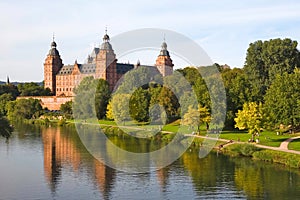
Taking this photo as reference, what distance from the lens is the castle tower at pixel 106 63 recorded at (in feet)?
426

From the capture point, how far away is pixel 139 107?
72812 millimetres

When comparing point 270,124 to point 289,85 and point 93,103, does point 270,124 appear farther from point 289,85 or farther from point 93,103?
point 93,103

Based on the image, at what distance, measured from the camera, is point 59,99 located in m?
124

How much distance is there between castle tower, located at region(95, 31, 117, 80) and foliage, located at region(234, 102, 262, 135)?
82978mm

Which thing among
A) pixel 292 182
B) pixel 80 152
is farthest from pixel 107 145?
pixel 292 182

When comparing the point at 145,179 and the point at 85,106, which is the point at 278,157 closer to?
the point at 145,179

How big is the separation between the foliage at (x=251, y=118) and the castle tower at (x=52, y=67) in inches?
4218

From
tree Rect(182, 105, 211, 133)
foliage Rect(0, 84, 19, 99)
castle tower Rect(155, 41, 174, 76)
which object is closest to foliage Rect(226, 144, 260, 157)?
tree Rect(182, 105, 211, 133)

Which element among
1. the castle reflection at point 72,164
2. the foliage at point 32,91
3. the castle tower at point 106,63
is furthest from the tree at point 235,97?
the foliage at point 32,91

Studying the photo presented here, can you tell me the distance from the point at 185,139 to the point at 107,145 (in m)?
8.93

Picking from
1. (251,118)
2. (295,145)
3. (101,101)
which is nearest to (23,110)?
(101,101)

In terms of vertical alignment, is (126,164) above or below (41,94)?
below

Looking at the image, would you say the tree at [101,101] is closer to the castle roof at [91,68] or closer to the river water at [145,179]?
the river water at [145,179]

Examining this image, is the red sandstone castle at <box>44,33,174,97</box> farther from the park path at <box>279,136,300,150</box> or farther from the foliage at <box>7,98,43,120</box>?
the park path at <box>279,136,300,150</box>
